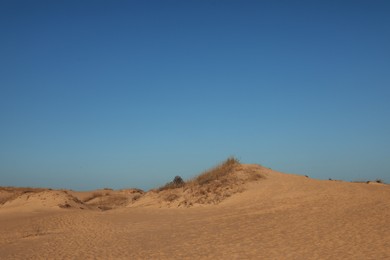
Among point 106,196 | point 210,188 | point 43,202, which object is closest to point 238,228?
point 210,188

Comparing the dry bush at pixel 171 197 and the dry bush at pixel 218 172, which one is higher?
the dry bush at pixel 218 172

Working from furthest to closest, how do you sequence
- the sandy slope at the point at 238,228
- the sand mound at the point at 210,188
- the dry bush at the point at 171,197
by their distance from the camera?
the dry bush at the point at 171,197
the sand mound at the point at 210,188
the sandy slope at the point at 238,228

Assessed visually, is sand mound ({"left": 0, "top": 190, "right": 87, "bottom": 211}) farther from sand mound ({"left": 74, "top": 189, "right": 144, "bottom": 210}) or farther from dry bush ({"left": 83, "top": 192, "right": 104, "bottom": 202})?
dry bush ({"left": 83, "top": 192, "right": 104, "bottom": 202})

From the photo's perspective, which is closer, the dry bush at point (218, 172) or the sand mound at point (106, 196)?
the dry bush at point (218, 172)

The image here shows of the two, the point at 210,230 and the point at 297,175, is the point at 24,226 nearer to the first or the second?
the point at 210,230

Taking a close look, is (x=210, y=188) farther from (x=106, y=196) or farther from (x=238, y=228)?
(x=106, y=196)

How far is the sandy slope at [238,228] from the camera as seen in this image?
35.8 feet

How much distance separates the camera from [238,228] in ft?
47.0

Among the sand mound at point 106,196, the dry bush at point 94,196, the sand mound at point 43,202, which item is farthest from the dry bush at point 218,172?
the dry bush at point 94,196

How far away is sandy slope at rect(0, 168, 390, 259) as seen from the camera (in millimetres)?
10902

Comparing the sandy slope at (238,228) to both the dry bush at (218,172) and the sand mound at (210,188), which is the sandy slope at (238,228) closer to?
the sand mound at (210,188)

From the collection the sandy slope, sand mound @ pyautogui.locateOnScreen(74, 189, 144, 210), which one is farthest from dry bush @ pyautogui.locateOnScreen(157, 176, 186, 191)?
sand mound @ pyautogui.locateOnScreen(74, 189, 144, 210)

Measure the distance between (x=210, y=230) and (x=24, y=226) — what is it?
10.9 metres

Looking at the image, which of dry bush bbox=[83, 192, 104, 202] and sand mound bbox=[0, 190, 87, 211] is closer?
sand mound bbox=[0, 190, 87, 211]
